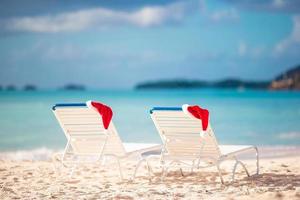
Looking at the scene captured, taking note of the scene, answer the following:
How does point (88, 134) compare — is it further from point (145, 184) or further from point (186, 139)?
point (186, 139)

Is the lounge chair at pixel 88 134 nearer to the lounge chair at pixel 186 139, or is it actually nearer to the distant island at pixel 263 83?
the lounge chair at pixel 186 139

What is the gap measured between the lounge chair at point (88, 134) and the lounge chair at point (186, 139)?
0.38m

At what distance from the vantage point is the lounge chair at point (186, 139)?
6109 millimetres

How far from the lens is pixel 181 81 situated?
1839 inches

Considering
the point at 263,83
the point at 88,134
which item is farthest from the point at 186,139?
the point at 263,83

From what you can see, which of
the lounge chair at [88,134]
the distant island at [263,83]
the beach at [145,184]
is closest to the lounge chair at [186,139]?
the beach at [145,184]

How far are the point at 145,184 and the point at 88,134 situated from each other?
683 mm

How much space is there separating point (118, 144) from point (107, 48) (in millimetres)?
40121

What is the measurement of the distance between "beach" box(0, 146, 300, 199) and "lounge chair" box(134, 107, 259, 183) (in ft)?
Answer: 0.78

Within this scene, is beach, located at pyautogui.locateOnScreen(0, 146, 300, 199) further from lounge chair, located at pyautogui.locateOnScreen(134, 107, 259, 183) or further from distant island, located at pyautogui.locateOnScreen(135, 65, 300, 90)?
distant island, located at pyautogui.locateOnScreen(135, 65, 300, 90)

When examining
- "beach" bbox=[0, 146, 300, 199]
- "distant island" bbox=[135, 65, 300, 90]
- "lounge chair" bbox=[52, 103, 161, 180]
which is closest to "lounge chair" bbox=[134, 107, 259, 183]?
"beach" bbox=[0, 146, 300, 199]

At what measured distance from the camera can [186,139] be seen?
20.7 ft

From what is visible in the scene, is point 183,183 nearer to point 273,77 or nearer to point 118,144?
point 118,144

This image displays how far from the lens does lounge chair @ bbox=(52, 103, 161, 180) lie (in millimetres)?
6406
